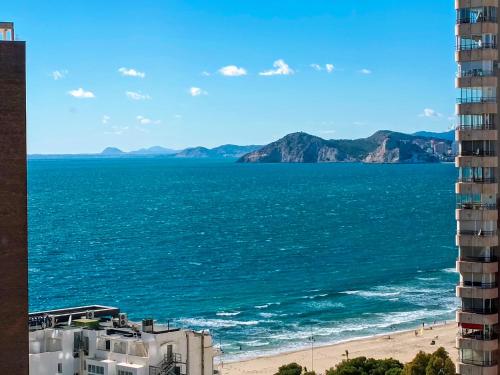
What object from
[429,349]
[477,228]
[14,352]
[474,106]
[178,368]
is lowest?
[429,349]

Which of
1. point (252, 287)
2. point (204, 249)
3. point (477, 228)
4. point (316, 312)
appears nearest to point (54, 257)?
point (204, 249)

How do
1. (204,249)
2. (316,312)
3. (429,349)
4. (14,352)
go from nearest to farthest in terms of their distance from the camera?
(14,352)
(429,349)
(316,312)
(204,249)

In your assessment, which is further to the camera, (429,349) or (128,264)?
(128,264)

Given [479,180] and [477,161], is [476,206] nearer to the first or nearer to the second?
[479,180]

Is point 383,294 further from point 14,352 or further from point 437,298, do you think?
point 14,352

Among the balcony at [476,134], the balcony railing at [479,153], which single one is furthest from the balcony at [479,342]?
the balcony at [476,134]

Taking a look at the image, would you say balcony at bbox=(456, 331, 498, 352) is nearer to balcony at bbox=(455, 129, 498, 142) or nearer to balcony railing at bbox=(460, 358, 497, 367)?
balcony railing at bbox=(460, 358, 497, 367)
